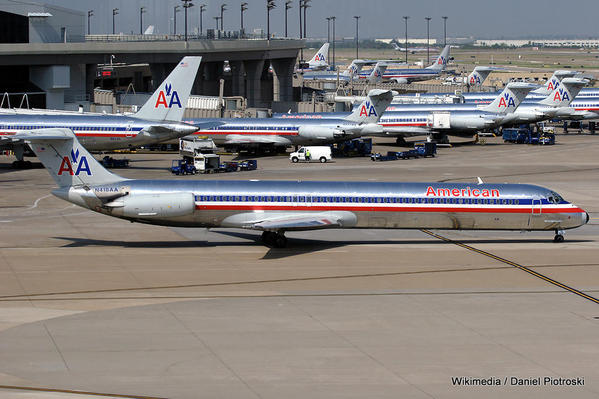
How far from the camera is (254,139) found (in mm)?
86375

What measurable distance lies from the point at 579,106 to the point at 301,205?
83925 millimetres

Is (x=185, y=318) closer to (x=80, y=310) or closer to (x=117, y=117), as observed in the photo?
(x=80, y=310)

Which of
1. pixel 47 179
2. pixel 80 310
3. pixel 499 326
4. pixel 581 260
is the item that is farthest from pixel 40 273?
pixel 47 179

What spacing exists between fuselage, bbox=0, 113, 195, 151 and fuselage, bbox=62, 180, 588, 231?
31649mm

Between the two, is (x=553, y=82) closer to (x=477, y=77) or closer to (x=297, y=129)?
(x=477, y=77)

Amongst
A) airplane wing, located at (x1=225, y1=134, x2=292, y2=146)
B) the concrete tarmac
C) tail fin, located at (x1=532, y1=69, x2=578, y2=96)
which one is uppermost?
tail fin, located at (x1=532, y1=69, x2=578, y2=96)

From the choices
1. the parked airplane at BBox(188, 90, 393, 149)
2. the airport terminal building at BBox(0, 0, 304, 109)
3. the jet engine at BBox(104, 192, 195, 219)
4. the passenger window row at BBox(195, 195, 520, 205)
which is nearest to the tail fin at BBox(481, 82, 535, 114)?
the parked airplane at BBox(188, 90, 393, 149)

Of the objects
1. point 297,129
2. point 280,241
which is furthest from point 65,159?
point 297,129

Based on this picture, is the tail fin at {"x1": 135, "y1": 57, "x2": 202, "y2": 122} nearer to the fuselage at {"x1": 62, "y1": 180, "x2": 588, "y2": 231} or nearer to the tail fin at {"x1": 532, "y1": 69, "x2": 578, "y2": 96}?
the fuselage at {"x1": 62, "y1": 180, "x2": 588, "y2": 231}

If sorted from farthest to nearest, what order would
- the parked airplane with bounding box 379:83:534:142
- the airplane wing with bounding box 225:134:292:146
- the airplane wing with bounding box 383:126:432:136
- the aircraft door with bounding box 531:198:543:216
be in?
1. the parked airplane with bounding box 379:83:534:142
2. the airplane wing with bounding box 383:126:432:136
3. the airplane wing with bounding box 225:134:292:146
4. the aircraft door with bounding box 531:198:543:216

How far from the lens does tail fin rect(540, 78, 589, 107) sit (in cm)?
10725

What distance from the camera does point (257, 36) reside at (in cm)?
16675

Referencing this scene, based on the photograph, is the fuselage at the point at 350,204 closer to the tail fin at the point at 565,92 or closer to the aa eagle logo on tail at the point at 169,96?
the aa eagle logo on tail at the point at 169,96

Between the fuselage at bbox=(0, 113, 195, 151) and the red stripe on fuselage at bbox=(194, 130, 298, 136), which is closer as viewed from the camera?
the fuselage at bbox=(0, 113, 195, 151)
